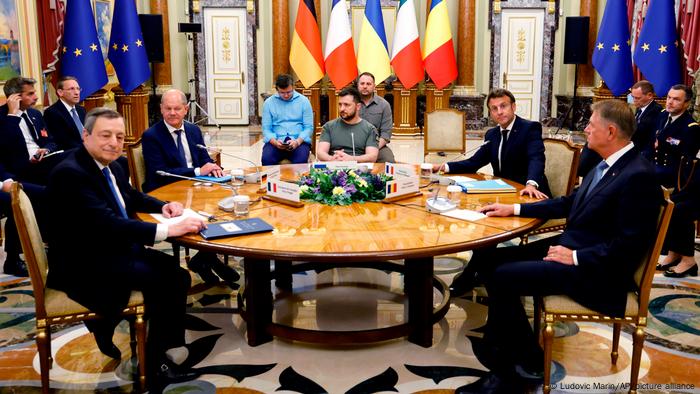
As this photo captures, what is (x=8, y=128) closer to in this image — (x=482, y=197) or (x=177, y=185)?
(x=177, y=185)

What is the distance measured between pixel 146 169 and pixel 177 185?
0.49m

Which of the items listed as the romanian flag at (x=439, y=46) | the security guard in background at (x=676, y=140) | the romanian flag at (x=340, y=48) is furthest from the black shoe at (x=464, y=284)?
the romanian flag at (x=439, y=46)

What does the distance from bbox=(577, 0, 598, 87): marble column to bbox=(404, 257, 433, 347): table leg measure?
9259 millimetres

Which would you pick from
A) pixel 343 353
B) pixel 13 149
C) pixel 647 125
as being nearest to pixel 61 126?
pixel 13 149

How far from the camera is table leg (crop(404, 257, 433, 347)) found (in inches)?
130

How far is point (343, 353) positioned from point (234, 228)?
922mm

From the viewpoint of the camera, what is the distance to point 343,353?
330 cm

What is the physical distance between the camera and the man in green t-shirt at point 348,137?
16.8ft

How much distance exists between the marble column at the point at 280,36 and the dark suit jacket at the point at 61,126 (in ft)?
22.1

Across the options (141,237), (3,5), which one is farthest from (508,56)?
(141,237)

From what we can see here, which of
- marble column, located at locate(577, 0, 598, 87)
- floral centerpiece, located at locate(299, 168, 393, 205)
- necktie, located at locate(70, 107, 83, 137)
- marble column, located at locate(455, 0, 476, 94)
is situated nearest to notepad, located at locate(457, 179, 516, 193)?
floral centerpiece, located at locate(299, 168, 393, 205)

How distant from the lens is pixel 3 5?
6258 millimetres

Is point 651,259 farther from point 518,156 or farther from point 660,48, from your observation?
point 660,48

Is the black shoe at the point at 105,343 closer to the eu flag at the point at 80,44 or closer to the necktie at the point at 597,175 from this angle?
the necktie at the point at 597,175
